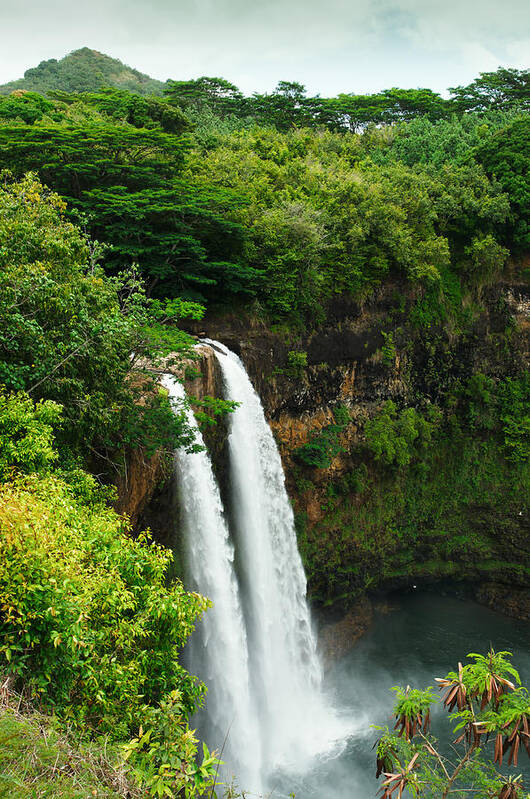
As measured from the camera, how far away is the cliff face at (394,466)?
54.5 feet

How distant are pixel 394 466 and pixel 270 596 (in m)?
7.42

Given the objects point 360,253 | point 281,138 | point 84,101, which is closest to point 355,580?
point 360,253

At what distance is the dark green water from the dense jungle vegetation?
2.43m

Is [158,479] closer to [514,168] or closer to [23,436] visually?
[23,436]

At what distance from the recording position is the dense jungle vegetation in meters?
4.38

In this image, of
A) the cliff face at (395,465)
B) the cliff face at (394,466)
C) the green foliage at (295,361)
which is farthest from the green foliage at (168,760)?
the green foliage at (295,361)

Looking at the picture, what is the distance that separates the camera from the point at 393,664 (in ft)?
54.5

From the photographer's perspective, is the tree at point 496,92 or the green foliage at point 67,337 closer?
the green foliage at point 67,337

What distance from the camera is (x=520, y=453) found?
65.9ft

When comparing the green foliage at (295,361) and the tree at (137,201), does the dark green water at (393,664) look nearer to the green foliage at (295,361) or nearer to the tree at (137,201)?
the green foliage at (295,361)

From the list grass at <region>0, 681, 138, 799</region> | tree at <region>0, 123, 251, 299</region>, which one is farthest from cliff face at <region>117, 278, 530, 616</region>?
grass at <region>0, 681, 138, 799</region>

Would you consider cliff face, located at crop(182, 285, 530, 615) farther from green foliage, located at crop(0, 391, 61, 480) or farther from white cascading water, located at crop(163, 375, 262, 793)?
green foliage, located at crop(0, 391, 61, 480)

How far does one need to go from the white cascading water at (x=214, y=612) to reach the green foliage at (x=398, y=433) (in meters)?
8.21

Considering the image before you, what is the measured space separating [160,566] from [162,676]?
1.18 metres
